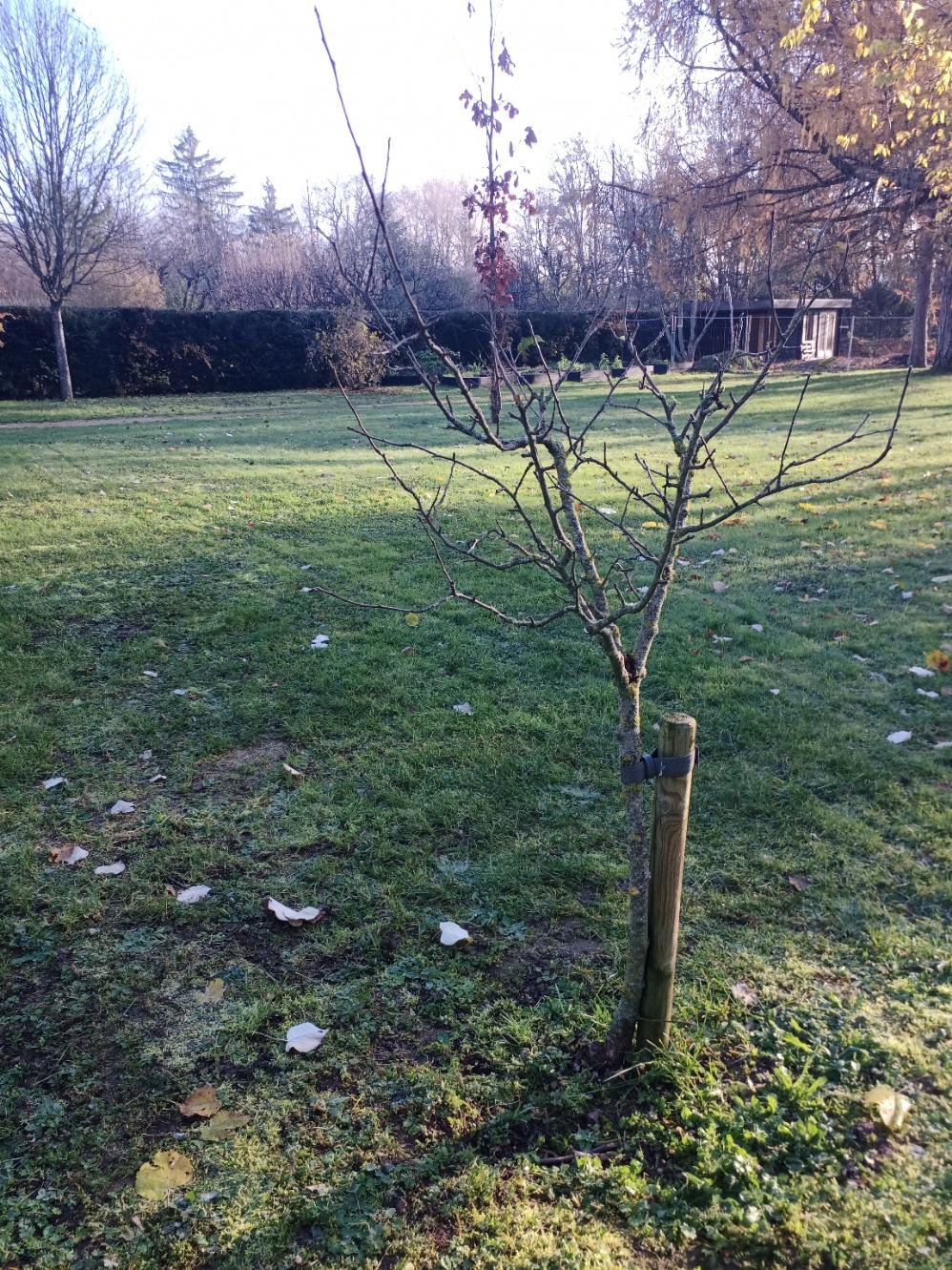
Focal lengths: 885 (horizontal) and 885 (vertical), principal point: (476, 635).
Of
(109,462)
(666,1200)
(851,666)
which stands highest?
(109,462)

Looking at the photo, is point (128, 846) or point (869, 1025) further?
point (128, 846)

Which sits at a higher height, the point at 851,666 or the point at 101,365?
the point at 101,365

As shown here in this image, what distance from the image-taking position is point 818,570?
6.45 meters

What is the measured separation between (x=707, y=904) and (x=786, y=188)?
13511 mm

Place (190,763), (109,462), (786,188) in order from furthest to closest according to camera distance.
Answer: (786,188)
(109,462)
(190,763)

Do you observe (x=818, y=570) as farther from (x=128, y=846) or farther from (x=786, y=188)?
(x=786, y=188)

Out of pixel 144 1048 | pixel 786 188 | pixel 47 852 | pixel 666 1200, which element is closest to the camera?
pixel 666 1200

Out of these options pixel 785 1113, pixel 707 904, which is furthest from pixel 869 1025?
pixel 707 904

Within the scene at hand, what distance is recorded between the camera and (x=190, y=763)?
4.00 metres

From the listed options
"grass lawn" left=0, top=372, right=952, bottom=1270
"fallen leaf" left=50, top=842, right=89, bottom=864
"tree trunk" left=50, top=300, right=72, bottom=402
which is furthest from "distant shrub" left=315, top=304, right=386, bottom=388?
"fallen leaf" left=50, top=842, right=89, bottom=864

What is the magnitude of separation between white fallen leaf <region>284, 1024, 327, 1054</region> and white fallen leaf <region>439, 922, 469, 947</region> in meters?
0.50

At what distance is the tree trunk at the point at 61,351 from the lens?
19.6m

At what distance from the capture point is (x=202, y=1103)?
2.28 m

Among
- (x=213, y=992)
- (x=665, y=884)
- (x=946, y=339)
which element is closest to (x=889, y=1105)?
(x=665, y=884)
